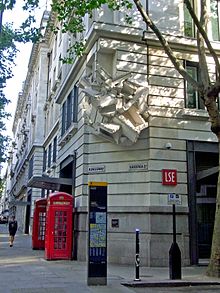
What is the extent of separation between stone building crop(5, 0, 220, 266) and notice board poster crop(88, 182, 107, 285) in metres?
4.64

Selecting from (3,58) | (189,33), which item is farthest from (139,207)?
(3,58)

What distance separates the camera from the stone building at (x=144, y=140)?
15.2 meters

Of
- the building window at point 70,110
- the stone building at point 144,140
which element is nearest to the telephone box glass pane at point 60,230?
the stone building at point 144,140

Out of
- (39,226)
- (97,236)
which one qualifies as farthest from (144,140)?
(39,226)

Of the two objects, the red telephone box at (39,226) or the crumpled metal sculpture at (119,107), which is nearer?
the crumpled metal sculpture at (119,107)

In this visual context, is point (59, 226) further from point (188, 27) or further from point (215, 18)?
point (215, 18)

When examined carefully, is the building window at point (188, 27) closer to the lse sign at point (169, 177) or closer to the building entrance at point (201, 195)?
the building entrance at point (201, 195)

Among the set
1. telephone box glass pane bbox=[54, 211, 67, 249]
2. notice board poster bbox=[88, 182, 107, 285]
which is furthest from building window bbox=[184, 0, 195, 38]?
notice board poster bbox=[88, 182, 107, 285]

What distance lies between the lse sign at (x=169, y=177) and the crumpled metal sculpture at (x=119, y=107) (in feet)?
5.97

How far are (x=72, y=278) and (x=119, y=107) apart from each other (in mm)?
7086

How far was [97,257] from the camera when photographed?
1036cm

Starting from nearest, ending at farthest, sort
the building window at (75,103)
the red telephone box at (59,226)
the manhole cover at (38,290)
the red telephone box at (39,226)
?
the manhole cover at (38,290) → the red telephone box at (59,226) → the building window at (75,103) → the red telephone box at (39,226)

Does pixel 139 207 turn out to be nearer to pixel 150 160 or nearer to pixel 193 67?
pixel 150 160

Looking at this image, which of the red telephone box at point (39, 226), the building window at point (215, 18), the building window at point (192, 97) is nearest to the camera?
the building window at point (192, 97)
